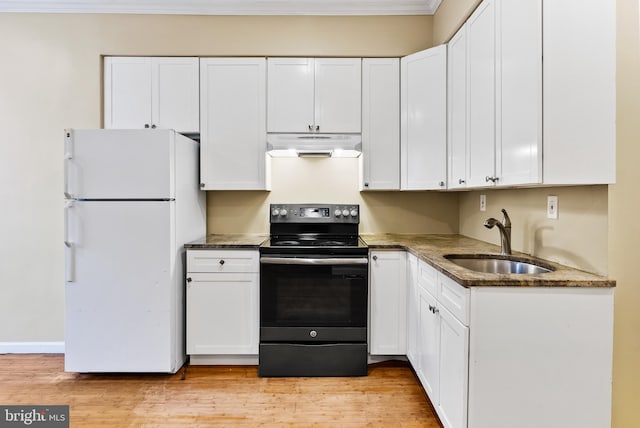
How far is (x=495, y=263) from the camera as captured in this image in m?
1.95

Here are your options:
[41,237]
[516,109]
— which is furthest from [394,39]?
[41,237]

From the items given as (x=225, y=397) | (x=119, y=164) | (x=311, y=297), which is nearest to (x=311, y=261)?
(x=311, y=297)

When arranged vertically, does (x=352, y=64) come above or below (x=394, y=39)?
below

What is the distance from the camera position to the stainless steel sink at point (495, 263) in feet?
5.83

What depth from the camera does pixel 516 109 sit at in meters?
1.59

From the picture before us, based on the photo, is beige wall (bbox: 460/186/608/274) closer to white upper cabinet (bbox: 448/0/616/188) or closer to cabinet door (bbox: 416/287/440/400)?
white upper cabinet (bbox: 448/0/616/188)

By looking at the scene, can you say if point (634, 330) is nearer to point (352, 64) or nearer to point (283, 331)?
point (283, 331)

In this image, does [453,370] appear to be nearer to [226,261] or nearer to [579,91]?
[579,91]

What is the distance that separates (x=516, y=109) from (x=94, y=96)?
3029 mm

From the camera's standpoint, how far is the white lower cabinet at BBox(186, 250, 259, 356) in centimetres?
237

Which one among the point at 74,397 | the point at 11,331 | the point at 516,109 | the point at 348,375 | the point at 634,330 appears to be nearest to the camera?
the point at 634,330
